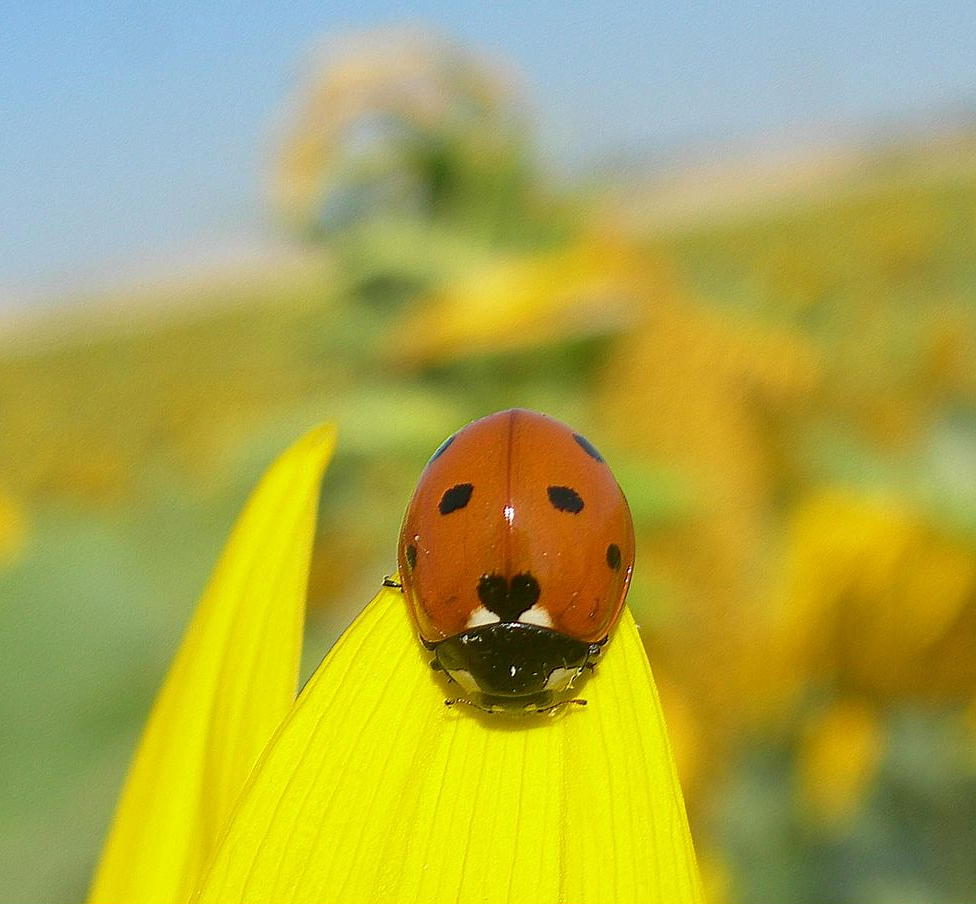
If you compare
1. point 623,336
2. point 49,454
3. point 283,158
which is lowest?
point 623,336

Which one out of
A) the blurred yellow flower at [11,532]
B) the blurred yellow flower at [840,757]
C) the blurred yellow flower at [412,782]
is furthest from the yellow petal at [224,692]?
the blurred yellow flower at [840,757]

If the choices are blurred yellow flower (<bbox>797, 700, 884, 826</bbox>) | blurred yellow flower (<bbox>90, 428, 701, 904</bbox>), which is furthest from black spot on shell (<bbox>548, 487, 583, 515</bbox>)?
blurred yellow flower (<bbox>797, 700, 884, 826</bbox>)

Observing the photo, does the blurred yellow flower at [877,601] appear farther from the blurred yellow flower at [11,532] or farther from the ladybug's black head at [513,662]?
the blurred yellow flower at [11,532]

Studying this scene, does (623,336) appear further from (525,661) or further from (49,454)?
(49,454)

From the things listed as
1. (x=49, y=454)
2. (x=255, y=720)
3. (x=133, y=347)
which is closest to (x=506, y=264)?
(x=255, y=720)

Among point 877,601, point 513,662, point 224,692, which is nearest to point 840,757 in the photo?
point 877,601

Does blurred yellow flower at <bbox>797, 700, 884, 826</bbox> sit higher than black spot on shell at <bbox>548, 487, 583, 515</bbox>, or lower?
higher

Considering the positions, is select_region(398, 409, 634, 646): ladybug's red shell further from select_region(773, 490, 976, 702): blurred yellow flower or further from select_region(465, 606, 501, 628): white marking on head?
select_region(773, 490, 976, 702): blurred yellow flower
